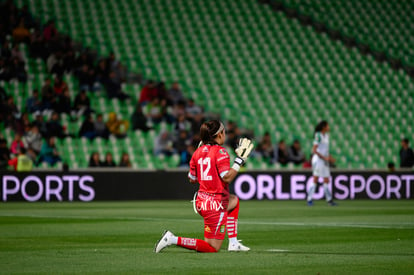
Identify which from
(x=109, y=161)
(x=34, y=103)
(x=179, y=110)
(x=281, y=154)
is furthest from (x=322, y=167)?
(x=34, y=103)

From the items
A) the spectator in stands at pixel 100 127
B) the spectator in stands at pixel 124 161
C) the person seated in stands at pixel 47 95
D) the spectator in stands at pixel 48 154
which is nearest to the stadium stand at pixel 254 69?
the person seated in stands at pixel 47 95

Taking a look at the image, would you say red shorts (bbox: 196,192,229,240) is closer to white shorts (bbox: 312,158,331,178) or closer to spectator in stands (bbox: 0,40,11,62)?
white shorts (bbox: 312,158,331,178)

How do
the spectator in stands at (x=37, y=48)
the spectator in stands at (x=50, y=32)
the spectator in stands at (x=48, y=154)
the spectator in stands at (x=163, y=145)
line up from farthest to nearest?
the spectator in stands at (x=50, y=32) → the spectator in stands at (x=37, y=48) → the spectator in stands at (x=163, y=145) → the spectator in stands at (x=48, y=154)

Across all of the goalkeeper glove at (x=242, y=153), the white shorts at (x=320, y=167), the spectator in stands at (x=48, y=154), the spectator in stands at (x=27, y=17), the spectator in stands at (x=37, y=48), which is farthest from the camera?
the spectator in stands at (x=27, y=17)

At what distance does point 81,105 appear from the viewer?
26.4 m

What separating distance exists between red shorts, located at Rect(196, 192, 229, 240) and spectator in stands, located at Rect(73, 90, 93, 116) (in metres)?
17.1

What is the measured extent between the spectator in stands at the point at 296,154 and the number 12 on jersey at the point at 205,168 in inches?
698

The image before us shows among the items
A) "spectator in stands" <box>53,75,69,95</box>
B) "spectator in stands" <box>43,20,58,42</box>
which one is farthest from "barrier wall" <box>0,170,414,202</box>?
"spectator in stands" <box>43,20,58,42</box>

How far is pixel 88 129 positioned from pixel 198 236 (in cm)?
1405

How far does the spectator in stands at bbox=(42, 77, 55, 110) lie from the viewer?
25906 millimetres

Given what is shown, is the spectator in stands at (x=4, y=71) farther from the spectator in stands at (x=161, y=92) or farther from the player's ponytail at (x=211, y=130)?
the player's ponytail at (x=211, y=130)

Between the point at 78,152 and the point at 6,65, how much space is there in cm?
378

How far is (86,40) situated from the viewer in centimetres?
2978

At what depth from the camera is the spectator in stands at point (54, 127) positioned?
25.2 metres
